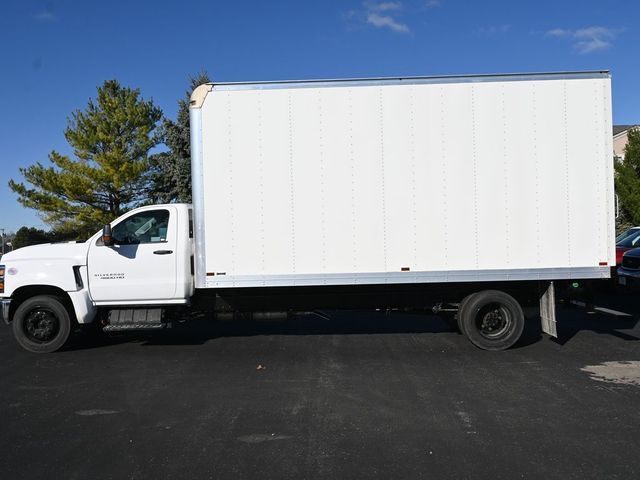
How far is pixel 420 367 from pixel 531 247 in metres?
2.26

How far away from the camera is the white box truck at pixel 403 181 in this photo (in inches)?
285

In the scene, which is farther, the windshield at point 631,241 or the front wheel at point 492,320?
the windshield at point 631,241

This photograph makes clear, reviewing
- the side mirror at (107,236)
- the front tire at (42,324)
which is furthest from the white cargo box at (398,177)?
the front tire at (42,324)

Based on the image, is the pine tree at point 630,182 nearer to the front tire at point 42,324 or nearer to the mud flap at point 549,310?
the mud flap at point 549,310

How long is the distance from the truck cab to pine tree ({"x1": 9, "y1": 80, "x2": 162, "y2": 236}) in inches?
812

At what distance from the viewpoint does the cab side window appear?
7.79m

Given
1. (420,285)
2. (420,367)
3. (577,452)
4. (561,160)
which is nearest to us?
(577,452)

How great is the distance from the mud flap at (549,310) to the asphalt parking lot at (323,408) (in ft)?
1.16

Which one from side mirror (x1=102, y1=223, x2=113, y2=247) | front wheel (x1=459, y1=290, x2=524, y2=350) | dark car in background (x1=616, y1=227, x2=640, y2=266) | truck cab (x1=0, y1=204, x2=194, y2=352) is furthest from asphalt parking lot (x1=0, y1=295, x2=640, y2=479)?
dark car in background (x1=616, y1=227, x2=640, y2=266)

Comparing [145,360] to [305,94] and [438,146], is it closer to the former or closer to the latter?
[305,94]

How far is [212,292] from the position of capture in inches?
307

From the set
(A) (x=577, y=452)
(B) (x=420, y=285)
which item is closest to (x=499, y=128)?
(B) (x=420, y=285)

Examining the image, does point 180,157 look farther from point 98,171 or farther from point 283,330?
point 283,330

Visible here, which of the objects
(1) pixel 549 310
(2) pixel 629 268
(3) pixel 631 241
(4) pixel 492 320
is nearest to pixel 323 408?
(4) pixel 492 320
